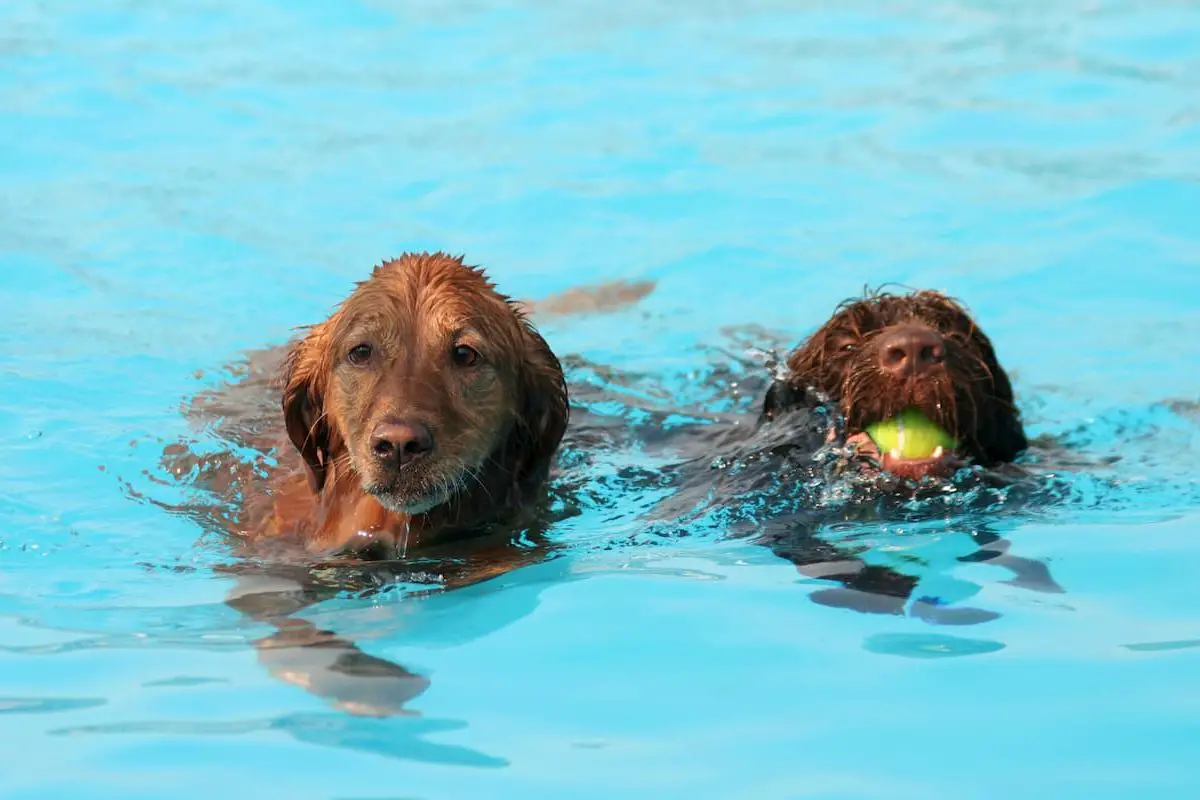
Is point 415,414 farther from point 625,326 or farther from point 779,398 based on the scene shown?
point 625,326

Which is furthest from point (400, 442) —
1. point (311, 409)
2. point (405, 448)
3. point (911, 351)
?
point (911, 351)

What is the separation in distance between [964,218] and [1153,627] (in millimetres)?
6561

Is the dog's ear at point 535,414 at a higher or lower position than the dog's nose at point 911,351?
lower

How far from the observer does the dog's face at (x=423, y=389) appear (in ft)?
20.7

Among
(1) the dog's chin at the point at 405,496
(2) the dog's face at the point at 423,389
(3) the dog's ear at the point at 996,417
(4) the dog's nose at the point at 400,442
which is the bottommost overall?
(1) the dog's chin at the point at 405,496

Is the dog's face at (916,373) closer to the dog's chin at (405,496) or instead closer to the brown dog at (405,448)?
the brown dog at (405,448)

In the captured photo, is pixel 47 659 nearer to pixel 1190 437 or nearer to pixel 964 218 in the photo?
pixel 1190 437

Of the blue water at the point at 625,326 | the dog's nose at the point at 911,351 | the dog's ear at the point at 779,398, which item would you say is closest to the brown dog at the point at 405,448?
the blue water at the point at 625,326

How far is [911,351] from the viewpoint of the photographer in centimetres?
689

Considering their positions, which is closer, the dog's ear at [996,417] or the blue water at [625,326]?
the blue water at [625,326]

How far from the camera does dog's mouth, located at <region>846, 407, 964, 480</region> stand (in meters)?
7.10

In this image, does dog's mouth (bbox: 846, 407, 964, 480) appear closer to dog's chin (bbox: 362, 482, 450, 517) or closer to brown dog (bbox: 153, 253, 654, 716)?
brown dog (bbox: 153, 253, 654, 716)

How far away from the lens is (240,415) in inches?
341

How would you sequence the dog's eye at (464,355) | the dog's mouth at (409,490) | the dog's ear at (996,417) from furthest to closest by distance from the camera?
the dog's ear at (996,417) < the dog's eye at (464,355) < the dog's mouth at (409,490)
